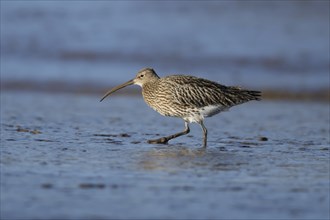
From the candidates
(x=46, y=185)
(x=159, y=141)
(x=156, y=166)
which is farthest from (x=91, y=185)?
(x=159, y=141)

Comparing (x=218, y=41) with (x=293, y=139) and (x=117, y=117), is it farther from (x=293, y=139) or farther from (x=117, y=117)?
(x=293, y=139)

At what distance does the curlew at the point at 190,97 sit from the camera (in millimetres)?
11406

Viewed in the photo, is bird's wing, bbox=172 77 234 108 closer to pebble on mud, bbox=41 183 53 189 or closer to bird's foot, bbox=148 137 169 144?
bird's foot, bbox=148 137 169 144

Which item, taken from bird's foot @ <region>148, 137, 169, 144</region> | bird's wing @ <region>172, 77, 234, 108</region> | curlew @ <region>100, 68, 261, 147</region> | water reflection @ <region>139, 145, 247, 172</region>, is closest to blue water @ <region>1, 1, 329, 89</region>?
curlew @ <region>100, 68, 261, 147</region>

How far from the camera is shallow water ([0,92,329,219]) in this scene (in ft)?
24.2

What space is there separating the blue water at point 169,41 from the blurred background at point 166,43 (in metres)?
0.02

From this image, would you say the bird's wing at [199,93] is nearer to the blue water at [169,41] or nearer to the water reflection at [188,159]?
the water reflection at [188,159]

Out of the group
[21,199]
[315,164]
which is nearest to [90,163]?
[21,199]

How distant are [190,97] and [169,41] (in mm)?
8271

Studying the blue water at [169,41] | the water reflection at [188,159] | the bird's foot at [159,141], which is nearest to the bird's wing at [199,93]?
the bird's foot at [159,141]

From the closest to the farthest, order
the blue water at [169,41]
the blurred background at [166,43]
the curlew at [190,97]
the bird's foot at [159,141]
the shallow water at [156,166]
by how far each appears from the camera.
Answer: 1. the shallow water at [156,166]
2. the bird's foot at [159,141]
3. the curlew at [190,97]
4. the blurred background at [166,43]
5. the blue water at [169,41]

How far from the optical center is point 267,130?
12.6m

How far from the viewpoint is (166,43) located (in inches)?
766

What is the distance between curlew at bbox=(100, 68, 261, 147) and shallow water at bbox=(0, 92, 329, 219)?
1.19ft
